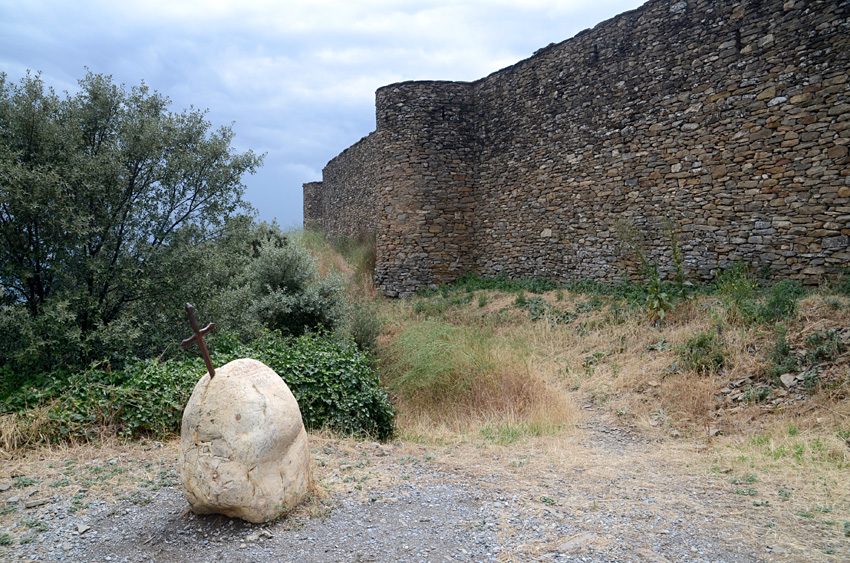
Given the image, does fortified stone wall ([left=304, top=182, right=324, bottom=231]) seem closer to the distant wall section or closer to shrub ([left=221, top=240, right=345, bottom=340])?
the distant wall section

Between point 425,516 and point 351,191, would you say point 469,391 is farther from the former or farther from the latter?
point 351,191

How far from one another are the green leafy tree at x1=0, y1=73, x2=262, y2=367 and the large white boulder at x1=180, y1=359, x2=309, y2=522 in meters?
3.27

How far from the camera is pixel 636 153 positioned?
429 inches

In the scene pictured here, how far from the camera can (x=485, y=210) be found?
1444cm

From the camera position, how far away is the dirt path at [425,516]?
3.34m

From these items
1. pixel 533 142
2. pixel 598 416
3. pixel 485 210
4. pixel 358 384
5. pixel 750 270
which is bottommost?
pixel 598 416

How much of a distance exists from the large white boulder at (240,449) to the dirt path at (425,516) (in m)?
0.17

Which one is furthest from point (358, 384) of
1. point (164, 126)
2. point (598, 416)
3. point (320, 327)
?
point (164, 126)

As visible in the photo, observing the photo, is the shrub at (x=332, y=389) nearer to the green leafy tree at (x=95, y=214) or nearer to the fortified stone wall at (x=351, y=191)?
the green leafy tree at (x=95, y=214)

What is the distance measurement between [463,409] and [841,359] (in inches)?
170

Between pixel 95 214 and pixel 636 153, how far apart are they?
910 cm

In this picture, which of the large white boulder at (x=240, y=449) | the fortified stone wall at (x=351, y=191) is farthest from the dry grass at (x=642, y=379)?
the fortified stone wall at (x=351, y=191)

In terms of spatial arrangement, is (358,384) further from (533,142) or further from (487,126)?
(487,126)

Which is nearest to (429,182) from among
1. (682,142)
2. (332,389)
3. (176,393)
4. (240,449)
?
(682,142)
